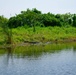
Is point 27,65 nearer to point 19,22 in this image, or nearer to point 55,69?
point 55,69

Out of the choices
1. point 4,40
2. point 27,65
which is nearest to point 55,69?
point 27,65

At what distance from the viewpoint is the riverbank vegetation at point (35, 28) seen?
4635 cm

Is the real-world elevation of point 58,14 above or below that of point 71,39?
above

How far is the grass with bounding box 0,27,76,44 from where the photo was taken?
4868 cm

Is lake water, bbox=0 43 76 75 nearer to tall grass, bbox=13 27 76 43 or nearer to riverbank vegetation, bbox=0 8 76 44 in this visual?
riverbank vegetation, bbox=0 8 76 44

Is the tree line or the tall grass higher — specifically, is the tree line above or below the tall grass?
above

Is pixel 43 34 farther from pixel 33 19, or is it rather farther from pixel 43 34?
pixel 33 19

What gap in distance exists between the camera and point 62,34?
189ft

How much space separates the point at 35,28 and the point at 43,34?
9.61 feet

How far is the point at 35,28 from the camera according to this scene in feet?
185

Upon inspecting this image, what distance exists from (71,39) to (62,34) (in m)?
2.61

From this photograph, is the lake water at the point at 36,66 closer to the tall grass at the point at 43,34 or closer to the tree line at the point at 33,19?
the tall grass at the point at 43,34

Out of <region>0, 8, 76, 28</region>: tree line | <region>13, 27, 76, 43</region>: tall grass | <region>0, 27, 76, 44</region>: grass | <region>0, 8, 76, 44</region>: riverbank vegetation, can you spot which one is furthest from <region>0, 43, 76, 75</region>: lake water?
<region>0, 8, 76, 28</region>: tree line

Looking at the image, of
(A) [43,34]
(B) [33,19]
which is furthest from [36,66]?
(B) [33,19]
